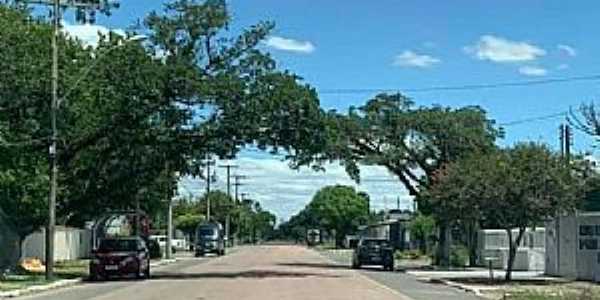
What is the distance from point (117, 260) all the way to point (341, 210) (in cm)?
12133

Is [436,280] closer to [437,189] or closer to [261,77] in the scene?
[437,189]

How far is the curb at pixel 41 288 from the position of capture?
1346 inches

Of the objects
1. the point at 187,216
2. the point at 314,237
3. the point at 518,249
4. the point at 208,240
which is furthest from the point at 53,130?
the point at 314,237

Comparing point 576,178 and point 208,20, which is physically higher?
point 208,20

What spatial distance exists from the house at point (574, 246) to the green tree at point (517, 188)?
76.7 inches

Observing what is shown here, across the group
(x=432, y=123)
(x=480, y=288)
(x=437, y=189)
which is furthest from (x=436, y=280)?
(x=432, y=123)

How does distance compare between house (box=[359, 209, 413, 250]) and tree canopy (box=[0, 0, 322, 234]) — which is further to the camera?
house (box=[359, 209, 413, 250])

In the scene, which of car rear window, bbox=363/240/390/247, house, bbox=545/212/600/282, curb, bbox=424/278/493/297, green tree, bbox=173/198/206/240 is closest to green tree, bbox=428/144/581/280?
house, bbox=545/212/600/282

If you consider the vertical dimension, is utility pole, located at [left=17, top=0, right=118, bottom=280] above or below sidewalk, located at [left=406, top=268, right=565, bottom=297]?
above

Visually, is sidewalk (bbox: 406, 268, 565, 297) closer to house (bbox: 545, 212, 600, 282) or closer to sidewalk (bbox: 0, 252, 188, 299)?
house (bbox: 545, 212, 600, 282)

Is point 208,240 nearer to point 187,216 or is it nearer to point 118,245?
point 118,245

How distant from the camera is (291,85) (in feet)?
161

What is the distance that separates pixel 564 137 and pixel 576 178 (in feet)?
59.2

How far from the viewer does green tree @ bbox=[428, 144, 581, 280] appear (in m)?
41.2
